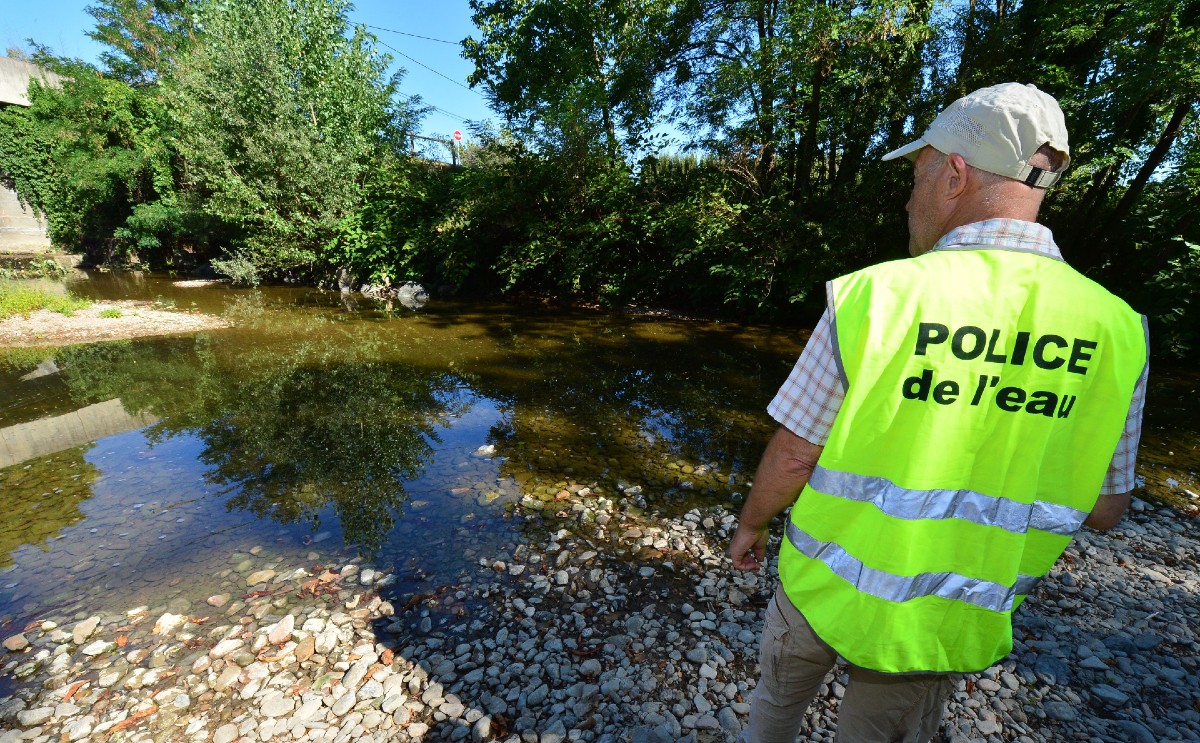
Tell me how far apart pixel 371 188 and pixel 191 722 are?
1900 centimetres

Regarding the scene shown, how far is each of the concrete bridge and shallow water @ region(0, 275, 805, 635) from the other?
966 inches

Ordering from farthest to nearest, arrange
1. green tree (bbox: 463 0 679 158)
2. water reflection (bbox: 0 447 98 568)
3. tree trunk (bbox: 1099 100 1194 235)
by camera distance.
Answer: green tree (bbox: 463 0 679 158)
tree trunk (bbox: 1099 100 1194 235)
water reflection (bbox: 0 447 98 568)

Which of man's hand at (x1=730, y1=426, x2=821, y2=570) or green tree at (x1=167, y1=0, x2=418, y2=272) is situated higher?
green tree at (x1=167, y1=0, x2=418, y2=272)

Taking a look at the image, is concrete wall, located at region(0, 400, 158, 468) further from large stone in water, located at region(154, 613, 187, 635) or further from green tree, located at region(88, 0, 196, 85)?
green tree, located at region(88, 0, 196, 85)

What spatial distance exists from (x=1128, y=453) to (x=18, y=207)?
39724mm

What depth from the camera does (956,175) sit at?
1378 mm

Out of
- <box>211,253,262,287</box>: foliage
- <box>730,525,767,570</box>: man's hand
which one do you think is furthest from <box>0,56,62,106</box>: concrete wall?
<box>730,525,767,570</box>: man's hand

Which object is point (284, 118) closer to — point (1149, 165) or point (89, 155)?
point (89, 155)

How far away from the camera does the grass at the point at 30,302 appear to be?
11.7 metres

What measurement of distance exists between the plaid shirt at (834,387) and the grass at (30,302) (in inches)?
660

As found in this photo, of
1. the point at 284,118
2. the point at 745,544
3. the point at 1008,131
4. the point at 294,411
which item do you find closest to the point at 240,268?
the point at 284,118

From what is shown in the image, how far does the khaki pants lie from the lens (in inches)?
58.4

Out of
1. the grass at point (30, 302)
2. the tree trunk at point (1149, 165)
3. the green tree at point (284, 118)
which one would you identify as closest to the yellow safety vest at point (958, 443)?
the tree trunk at point (1149, 165)

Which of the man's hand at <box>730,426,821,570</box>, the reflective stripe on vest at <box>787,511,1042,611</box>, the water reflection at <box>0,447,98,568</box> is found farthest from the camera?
the water reflection at <box>0,447,98,568</box>
